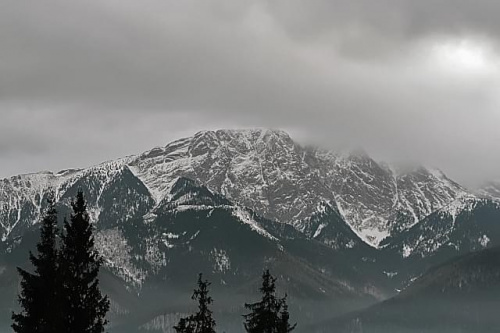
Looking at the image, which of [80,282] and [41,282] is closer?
[80,282]

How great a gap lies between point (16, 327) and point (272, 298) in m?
22.4

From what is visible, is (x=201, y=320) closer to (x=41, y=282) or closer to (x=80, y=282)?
(x=41, y=282)

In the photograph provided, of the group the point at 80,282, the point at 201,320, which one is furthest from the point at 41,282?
the point at 201,320

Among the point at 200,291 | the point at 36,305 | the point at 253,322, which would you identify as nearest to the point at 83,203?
the point at 36,305

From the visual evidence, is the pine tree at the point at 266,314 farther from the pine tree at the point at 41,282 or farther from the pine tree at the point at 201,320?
the pine tree at the point at 41,282

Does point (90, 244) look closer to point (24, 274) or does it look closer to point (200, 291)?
point (24, 274)

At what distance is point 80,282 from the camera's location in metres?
63.7

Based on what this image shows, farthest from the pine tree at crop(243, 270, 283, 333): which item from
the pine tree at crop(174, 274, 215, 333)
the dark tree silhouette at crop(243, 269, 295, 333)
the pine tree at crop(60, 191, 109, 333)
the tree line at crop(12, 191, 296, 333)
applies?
the pine tree at crop(60, 191, 109, 333)

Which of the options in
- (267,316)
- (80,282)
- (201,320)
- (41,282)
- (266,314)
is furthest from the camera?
(266,314)

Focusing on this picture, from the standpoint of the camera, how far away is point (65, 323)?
2477 inches

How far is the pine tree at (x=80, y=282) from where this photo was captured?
208 ft

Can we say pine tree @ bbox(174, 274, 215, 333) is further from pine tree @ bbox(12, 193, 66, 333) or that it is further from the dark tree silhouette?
pine tree @ bbox(12, 193, 66, 333)

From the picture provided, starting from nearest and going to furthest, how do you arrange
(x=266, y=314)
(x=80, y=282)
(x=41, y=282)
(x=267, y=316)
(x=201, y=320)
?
(x=80, y=282)
(x=41, y=282)
(x=201, y=320)
(x=267, y=316)
(x=266, y=314)

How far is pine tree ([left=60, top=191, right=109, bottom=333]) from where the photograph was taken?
63469mm
